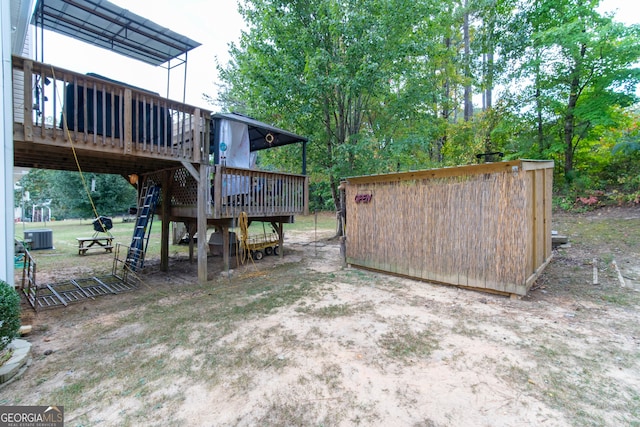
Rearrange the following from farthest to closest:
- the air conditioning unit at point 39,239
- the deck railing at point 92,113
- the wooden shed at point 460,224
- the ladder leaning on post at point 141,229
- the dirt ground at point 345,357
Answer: the air conditioning unit at point 39,239 < the ladder leaning on post at point 141,229 < the wooden shed at point 460,224 < the deck railing at point 92,113 < the dirt ground at point 345,357

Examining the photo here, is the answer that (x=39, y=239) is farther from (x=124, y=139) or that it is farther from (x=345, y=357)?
(x=345, y=357)

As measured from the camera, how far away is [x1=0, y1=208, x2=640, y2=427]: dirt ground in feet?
6.76

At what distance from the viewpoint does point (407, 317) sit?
12.5 ft

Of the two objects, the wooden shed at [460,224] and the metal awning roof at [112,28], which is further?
the metal awning roof at [112,28]

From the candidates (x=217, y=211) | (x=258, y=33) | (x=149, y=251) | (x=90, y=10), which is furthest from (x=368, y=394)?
(x=258, y=33)

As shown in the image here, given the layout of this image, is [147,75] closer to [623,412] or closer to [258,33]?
[258,33]

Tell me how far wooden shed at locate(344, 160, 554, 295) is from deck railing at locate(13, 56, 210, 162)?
407 centimetres

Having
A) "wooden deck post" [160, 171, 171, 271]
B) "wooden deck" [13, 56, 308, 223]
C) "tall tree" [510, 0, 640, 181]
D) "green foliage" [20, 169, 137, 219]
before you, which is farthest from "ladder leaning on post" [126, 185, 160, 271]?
"green foliage" [20, 169, 137, 219]

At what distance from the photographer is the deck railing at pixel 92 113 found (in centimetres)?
379

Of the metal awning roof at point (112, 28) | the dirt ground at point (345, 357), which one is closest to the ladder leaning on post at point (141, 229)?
the dirt ground at point (345, 357)

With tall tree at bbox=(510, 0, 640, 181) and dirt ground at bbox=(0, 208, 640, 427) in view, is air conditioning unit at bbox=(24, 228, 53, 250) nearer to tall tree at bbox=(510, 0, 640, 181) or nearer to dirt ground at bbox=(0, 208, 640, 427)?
dirt ground at bbox=(0, 208, 640, 427)

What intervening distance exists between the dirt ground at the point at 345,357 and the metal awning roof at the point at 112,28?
5.20 m

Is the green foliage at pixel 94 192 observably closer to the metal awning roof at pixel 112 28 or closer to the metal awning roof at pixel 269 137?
the metal awning roof at pixel 269 137

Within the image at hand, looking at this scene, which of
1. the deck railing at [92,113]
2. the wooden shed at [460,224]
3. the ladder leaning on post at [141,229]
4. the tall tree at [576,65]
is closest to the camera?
the deck railing at [92,113]
